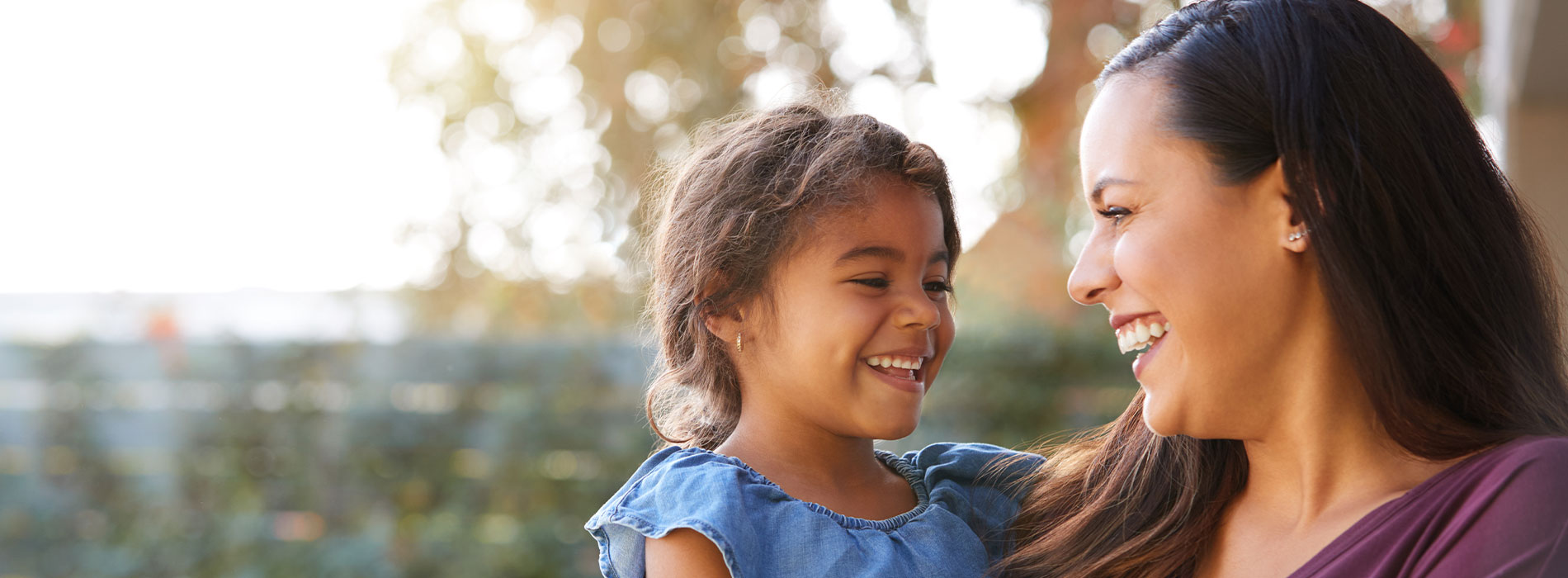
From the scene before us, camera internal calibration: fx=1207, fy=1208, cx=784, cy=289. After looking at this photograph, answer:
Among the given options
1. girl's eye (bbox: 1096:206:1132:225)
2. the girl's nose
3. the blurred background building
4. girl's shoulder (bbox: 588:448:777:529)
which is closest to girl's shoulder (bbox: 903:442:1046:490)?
the girl's nose

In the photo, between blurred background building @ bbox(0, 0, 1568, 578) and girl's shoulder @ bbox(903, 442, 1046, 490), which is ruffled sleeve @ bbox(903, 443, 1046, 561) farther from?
blurred background building @ bbox(0, 0, 1568, 578)

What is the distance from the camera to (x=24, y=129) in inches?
229

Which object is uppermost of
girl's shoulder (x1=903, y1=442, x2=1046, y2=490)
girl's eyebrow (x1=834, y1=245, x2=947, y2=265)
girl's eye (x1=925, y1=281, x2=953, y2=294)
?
girl's eyebrow (x1=834, y1=245, x2=947, y2=265)

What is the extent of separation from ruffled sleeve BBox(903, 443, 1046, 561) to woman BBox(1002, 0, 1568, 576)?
0.43m

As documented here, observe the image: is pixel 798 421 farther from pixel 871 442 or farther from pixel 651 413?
pixel 651 413

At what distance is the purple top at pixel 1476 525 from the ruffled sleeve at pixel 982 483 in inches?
22.9

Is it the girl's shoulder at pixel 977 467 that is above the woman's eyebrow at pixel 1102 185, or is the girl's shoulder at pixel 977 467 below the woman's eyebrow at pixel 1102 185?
below

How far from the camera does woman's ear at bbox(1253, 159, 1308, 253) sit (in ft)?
4.61

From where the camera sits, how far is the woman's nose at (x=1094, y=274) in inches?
60.9

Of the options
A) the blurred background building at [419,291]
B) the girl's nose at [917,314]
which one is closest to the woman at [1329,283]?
the girl's nose at [917,314]

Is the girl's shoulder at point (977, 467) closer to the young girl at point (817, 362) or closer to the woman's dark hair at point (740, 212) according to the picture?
the young girl at point (817, 362)

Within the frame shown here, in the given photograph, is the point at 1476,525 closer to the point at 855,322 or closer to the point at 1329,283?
the point at 1329,283

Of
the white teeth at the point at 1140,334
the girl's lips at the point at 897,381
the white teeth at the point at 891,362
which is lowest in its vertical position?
the girl's lips at the point at 897,381

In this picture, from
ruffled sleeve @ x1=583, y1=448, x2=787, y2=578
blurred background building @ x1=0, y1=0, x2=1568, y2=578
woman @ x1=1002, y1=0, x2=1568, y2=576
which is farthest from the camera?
blurred background building @ x1=0, y1=0, x2=1568, y2=578
